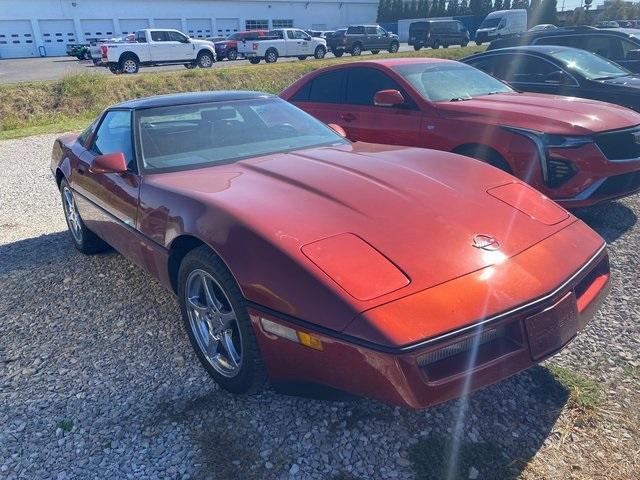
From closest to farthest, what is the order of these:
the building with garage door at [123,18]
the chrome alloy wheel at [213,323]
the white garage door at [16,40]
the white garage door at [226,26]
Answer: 1. the chrome alloy wheel at [213,323]
2. the white garage door at [16,40]
3. the building with garage door at [123,18]
4. the white garage door at [226,26]

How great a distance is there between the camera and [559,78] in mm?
6809

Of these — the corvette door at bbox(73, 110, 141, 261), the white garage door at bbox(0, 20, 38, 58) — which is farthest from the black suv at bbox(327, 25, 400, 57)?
the corvette door at bbox(73, 110, 141, 261)

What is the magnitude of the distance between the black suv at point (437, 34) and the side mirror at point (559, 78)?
93.1ft

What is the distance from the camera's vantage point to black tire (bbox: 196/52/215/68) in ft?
80.5

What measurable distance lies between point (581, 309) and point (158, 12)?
48602 millimetres

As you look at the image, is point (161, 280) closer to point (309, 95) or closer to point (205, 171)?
point (205, 171)

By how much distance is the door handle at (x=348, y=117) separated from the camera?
18.8 feet

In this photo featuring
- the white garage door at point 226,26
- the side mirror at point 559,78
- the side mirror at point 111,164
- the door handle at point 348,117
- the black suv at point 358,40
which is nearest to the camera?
the side mirror at point 111,164

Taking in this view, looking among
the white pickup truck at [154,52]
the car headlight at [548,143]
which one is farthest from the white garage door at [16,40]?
the car headlight at [548,143]

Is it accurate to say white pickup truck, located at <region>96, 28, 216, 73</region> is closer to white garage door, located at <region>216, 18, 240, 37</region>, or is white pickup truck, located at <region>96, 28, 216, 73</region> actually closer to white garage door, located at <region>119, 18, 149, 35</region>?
white garage door, located at <region>119, 18, 149, 35</region>

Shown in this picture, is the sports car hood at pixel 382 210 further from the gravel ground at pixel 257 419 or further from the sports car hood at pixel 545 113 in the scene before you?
the sports car hood at pixel 545 113

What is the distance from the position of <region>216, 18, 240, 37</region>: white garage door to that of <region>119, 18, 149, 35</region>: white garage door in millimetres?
6642

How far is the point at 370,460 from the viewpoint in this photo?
2166 mm

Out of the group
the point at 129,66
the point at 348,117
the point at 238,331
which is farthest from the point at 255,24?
the point at 238,331
